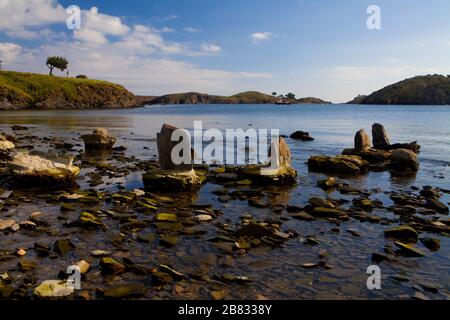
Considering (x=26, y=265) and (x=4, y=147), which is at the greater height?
(x=4, y=147)

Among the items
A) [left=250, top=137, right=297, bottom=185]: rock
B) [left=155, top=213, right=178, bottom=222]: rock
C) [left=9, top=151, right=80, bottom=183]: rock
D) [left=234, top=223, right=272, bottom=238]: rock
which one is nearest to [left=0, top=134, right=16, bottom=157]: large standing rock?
[left=9, top=151, right=80, bottom=183]: rock

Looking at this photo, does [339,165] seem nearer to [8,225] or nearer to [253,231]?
[253,231]

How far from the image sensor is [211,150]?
38250 millimetres

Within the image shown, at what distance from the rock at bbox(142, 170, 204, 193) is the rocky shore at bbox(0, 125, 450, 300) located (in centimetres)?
7

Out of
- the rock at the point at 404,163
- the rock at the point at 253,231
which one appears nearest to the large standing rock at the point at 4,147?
the rock at the point at 253,231

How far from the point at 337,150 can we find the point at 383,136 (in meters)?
5.69

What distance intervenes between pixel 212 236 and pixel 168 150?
7.37 metres

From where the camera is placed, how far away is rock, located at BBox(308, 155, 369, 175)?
1005 inches

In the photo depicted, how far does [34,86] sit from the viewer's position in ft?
536

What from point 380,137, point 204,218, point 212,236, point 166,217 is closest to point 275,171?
point 204,218
